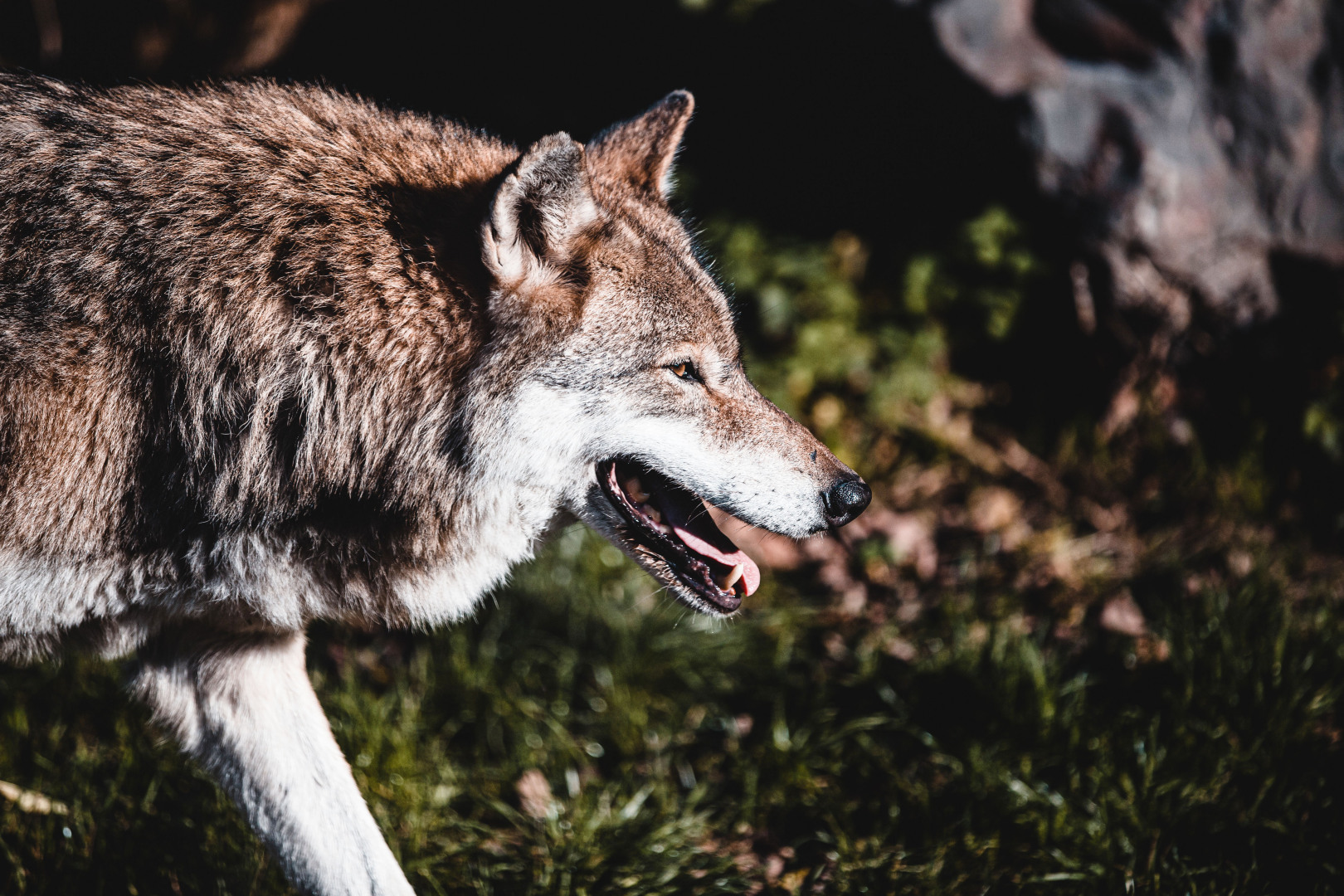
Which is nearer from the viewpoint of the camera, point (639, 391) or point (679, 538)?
point (639, 391)

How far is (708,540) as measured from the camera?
290cm

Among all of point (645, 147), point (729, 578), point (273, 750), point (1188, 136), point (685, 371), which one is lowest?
point (1188, 136)

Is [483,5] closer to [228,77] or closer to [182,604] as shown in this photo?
[228,77]

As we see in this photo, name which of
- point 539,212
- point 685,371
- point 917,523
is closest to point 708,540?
point 685,371

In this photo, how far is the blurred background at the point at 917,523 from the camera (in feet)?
9.93

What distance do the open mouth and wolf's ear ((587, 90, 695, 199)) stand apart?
998mm

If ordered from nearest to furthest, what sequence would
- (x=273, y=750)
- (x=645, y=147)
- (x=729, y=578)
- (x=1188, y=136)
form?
Result: (x=273, y=750)
(x=729, y=578)
(x=645, y=147)
(x=1188, y=136)

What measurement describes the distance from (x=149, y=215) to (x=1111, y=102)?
13.8 ft

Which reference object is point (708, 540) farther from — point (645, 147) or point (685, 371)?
point (645, 147)

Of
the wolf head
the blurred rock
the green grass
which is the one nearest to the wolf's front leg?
the green grass

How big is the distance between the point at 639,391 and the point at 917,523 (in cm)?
261

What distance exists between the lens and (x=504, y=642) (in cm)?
402

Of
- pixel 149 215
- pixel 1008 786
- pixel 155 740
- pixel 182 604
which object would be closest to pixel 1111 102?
pixel 1008 786

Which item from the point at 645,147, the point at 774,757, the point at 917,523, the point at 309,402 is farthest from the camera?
the point at 917,523
